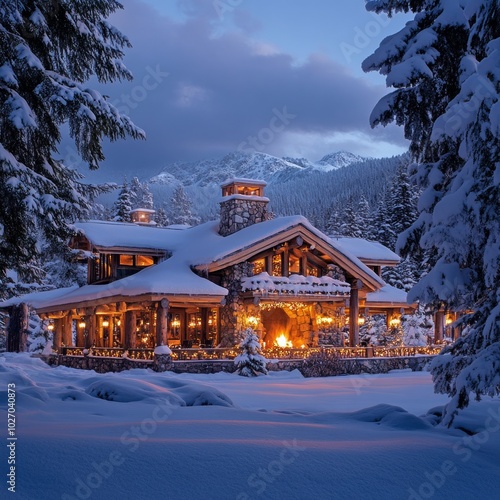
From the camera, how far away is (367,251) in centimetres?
3384

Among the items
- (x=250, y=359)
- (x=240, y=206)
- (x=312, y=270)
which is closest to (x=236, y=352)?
(x=250, y=359)

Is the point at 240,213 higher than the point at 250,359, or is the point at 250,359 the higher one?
the point at 240,213

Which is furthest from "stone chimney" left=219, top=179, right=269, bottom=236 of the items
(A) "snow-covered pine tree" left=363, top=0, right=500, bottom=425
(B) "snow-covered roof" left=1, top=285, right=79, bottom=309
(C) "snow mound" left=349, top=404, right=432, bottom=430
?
(C) "snow mound" left=349, top=404, right=432, bottom=430

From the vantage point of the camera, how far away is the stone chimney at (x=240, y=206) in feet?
96.8

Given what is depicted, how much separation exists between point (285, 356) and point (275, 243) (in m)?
4.93

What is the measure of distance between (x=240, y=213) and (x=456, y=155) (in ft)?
72.3

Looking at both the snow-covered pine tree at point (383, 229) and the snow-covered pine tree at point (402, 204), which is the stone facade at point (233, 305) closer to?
the snow-covered pine tree at point (383, 229)

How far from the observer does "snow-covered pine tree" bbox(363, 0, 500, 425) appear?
632 centimetres

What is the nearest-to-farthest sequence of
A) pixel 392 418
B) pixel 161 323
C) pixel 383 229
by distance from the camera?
1. pixel 392 418
2. pixel 161 323
3. pixel 383 229

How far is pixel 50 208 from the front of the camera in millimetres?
9133

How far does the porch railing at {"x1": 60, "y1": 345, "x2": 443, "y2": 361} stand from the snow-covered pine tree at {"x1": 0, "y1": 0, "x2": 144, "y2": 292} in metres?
13.2

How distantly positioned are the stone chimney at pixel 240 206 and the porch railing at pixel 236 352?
6900 mm

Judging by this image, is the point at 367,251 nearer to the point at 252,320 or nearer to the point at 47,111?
the point at 252,320

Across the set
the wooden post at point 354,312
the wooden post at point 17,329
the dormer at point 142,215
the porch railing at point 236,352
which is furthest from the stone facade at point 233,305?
the wooden post at point 17,329
